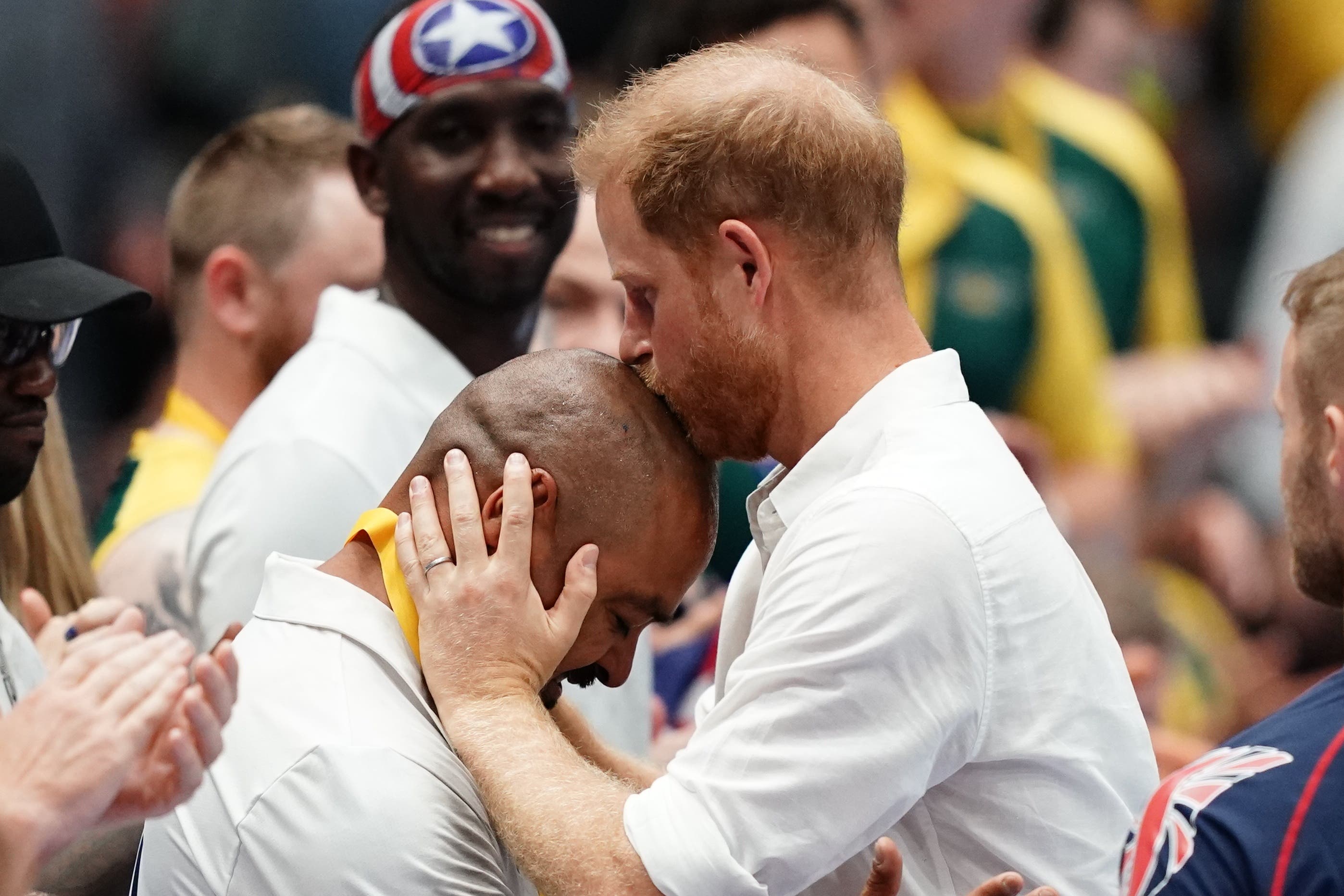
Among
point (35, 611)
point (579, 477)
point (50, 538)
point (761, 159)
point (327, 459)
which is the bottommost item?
point (50, 538)

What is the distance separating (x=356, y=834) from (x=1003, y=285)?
3.31m

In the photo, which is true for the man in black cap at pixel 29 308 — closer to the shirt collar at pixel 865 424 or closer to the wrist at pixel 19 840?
the wrist at pixel 19 840

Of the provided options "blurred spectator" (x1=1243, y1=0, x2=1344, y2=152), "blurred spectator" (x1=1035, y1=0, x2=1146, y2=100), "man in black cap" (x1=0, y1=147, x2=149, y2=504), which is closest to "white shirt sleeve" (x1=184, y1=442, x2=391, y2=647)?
"man in black cap" (x1=0, y1=147, x2=149, y2=504)

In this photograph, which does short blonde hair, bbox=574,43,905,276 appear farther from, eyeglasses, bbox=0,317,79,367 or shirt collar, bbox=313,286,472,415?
shirt collar, bbox=313,286,472,415

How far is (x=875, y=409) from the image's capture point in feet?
5.62

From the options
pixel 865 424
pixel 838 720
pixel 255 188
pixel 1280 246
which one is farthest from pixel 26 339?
pixel 1280 246

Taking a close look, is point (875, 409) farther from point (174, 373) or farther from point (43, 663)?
point (174, 373)

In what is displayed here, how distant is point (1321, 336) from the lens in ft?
5.93

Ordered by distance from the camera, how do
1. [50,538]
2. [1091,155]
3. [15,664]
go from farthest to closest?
[1091,155]
[50,538]
[15,664]

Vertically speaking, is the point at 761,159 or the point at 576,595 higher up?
the point at 761,159

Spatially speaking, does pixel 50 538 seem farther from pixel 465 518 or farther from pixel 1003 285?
pixel 1003 285

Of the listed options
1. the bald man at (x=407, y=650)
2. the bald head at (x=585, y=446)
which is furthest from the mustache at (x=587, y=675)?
the bald head at (x=585, y=446)

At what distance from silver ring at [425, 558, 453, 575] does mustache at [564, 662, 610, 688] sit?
0.87 feet

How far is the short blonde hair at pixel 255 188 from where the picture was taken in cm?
367
